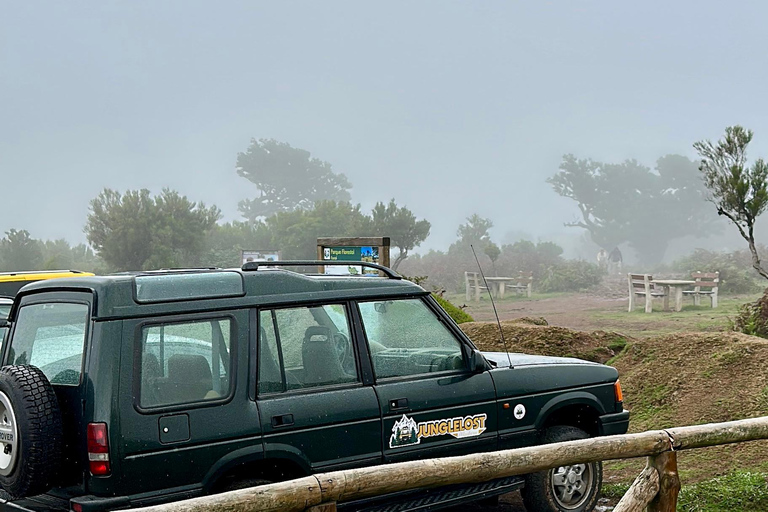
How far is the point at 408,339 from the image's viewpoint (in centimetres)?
647

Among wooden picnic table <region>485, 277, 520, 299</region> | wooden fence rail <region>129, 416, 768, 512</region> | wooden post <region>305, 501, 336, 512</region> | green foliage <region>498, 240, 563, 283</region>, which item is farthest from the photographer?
green foliage <region>498, 240, 563, 283</region>

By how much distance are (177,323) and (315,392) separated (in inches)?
38.2

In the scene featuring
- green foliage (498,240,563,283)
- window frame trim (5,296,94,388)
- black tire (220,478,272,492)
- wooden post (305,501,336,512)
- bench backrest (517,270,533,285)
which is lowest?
black tire (220,478,272,492)

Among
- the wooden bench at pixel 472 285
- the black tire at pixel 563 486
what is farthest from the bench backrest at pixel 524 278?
the black tire at pixel 563 486

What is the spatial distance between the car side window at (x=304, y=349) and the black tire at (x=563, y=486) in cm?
163

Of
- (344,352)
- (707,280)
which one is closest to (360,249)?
(344,352)

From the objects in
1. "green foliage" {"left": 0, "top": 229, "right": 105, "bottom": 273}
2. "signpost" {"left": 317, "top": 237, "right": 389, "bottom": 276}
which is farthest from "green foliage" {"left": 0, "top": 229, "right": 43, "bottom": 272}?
"signpost" {"left": 317, "top": 237, "right": 389, "bottom": 276}

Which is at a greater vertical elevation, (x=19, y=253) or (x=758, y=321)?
(x=19, y=253)

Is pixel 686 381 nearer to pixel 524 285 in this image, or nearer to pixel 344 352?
pixel 344 352

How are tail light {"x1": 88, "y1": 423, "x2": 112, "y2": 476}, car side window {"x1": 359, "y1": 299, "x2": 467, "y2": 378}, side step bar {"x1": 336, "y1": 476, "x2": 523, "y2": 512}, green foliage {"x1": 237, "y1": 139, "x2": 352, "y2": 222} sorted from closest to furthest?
1. tail light {"x1": 88, "y1": 423, "x2": 112, "y2": 476}
2. side step bar {"x1": 336, "y1": 476, "x2": 523, "y2": 512}
3. car side window {"x1": 359, "y1": 299, "x2": 467, "y2": 378}
4. green foliage {"x1": 237, "y1": 139, "x2": 352, "y2": 222}

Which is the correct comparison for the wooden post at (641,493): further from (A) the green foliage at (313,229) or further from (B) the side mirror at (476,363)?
(A) the green foliage at (313,229)

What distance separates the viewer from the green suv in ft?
16.9

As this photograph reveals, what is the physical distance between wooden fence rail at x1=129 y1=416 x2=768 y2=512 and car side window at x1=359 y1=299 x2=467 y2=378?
1360 mm

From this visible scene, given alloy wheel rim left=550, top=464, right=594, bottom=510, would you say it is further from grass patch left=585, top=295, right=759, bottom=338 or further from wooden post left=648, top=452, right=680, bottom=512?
grass patch left=585, top=295, right=759, bottom=338
